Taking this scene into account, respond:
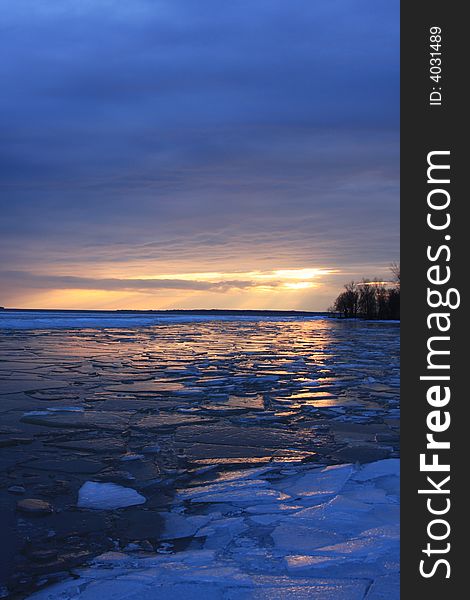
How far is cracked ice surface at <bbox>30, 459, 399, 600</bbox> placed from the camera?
1.93m

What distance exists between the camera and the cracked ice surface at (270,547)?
1.93 metres

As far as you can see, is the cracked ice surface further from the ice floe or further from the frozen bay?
the ice floe

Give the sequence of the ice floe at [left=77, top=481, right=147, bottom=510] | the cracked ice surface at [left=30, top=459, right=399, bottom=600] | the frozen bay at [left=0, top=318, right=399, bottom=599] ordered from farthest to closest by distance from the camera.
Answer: the ice floe at [left=77, top=481, right=147, bottom=510] < the frozen bay at [left=0, top=318, right=399, bottom=599] < the cracked ice surface at [left=30, top=459, right=399, bottom=600]

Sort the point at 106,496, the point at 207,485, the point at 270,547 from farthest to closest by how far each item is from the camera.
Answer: the point at 207,485, the point at 106,496, the point at 270,547

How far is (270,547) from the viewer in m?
2.32

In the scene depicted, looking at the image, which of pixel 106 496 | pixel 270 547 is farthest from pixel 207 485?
pixel 270 547

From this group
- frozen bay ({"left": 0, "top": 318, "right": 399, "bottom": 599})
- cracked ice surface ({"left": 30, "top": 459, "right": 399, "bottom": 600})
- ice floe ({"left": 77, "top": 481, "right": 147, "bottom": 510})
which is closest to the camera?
cracked ice surface ({"left": 30, "top": 459, "right": 399, "bottom": 600})

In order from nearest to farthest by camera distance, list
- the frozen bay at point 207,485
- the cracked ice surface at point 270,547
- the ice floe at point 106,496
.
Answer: the cracked ice surface at point 270,547, the frozen bay at point 207,485, the ice floe at point 106,496

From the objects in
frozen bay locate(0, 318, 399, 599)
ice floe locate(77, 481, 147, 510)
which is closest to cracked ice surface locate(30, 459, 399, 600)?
frozen bay locate(0, 318, 399, 599)

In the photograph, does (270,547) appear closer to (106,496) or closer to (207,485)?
(207,485)

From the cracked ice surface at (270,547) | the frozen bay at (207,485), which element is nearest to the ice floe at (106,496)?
the frozen bay at (207,485)

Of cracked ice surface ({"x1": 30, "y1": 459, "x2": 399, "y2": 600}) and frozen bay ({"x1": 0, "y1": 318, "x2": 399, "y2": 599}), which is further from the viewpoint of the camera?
frozen bay ({"x1": 0, "y1": 318, "x2": 399, "y2": 599})

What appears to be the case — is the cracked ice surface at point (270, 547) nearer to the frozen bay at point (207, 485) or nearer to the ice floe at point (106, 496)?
the frozen bay at point (207, 485)

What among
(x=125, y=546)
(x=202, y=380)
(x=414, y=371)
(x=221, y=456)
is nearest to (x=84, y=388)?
(x=202, y=380)
